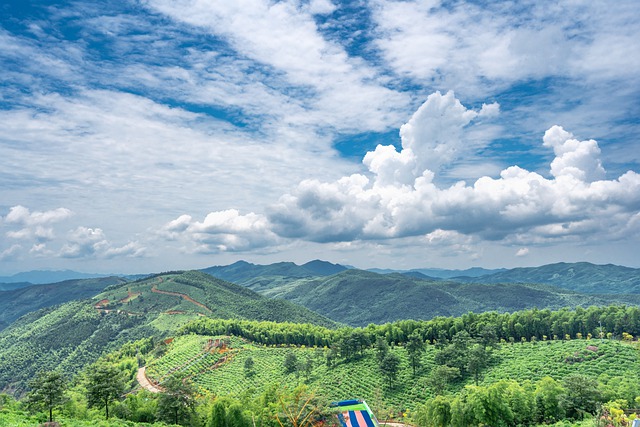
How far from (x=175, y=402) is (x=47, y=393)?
12.8m

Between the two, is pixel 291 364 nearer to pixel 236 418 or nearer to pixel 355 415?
pixel 355 415

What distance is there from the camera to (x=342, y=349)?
298 ft

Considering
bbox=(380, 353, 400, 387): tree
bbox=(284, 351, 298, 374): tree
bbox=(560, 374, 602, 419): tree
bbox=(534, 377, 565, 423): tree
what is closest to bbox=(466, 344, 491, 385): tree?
bbox=(380, 353, 400, 387): tree

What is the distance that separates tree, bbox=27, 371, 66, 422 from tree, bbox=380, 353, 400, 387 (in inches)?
2093

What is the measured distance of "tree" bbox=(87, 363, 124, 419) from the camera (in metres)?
44.9

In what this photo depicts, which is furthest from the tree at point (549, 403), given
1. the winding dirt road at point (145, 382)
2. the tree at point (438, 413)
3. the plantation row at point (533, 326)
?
the winding dirt road at point (145, 382)

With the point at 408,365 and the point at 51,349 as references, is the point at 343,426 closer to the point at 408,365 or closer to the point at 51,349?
the point at 408,365

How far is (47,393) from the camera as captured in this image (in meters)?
40.3

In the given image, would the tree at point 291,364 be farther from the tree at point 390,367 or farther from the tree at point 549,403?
the tree at point 549,403

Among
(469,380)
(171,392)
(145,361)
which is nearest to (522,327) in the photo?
(469,380)

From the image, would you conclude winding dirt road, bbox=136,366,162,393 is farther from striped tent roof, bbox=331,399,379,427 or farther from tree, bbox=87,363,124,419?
striped tent roof, bbox=331,399,379,427

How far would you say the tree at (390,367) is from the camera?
7481cm

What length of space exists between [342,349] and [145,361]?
67406mm

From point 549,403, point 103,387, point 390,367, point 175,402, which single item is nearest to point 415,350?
point 390,367
